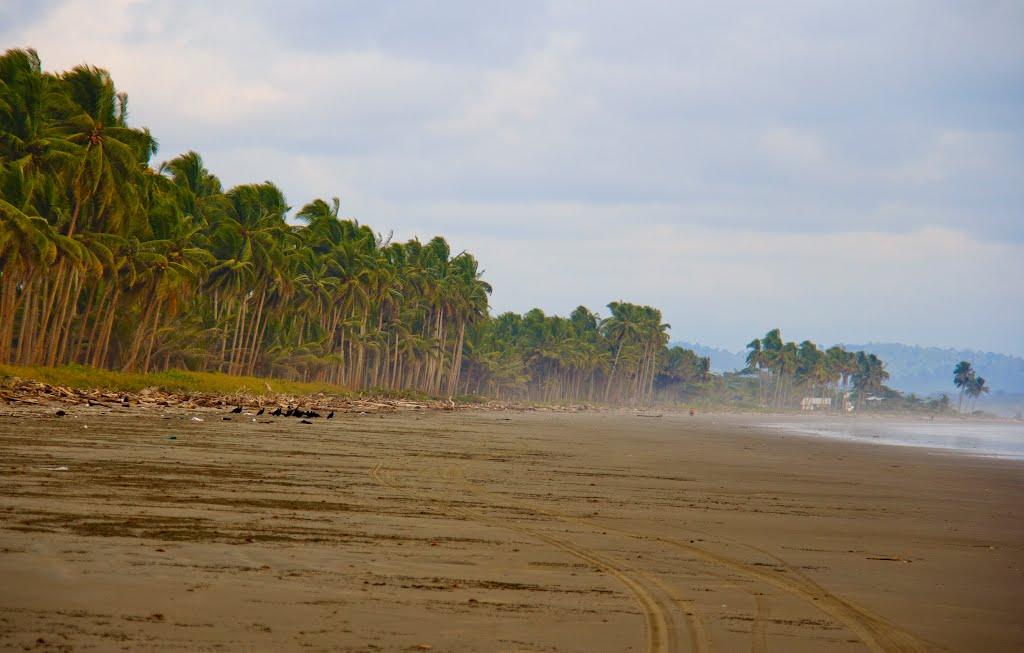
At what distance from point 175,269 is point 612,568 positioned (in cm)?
4278

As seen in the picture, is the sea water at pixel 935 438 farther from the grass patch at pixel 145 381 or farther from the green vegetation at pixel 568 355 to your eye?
the green vegetation at pixel 568 355

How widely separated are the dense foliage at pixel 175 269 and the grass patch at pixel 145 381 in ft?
9.91

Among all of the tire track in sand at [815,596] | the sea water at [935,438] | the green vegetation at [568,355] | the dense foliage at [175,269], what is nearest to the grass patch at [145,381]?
the dense foliage at [175,269]

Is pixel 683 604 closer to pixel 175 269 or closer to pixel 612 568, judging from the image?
pixel 612 568

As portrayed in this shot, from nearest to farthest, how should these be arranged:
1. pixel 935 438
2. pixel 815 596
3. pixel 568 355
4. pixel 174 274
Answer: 1. pixel 815 596
2. pixel 174 274
3. pixel 935 438
4. pixel 568 355

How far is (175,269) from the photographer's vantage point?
46781 mm

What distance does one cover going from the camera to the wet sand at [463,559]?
5.87 metres

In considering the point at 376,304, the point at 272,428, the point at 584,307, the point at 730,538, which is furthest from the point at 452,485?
the point at 584,307

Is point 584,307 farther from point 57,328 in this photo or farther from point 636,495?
point 636,495

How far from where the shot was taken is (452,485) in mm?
14703

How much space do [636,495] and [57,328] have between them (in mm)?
35712

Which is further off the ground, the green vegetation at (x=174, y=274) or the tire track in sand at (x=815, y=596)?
the green vegetation at (x=174, y=274)

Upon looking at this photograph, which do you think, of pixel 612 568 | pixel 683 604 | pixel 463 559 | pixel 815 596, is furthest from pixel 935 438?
pixel 683 604

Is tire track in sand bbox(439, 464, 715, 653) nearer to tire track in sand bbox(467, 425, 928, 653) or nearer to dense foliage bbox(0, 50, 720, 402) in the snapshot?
tire track in sand bbox(467, 425, 928, 653)
